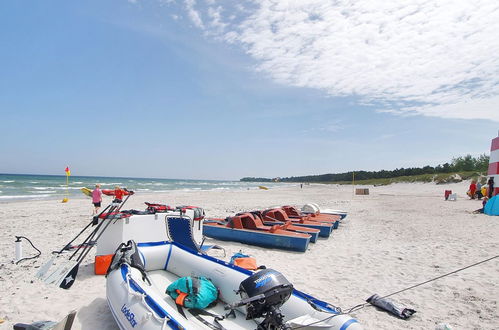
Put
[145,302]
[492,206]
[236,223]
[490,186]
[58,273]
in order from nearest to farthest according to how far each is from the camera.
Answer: [145,302] < [58,273] < [236,223] < [492,206] < [490,186]

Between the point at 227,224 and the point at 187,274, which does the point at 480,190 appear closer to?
the point at 227,224

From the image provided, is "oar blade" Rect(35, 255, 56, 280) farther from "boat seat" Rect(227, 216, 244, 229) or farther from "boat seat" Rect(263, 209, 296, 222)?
"boat seat" Rect(263, 209, 296, 222)

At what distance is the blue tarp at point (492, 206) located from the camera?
11.5 meters

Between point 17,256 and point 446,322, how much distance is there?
714 centimetres

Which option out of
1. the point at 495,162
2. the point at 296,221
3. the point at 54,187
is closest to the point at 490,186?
the point at 495,162

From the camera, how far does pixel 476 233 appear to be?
8664 millimetres

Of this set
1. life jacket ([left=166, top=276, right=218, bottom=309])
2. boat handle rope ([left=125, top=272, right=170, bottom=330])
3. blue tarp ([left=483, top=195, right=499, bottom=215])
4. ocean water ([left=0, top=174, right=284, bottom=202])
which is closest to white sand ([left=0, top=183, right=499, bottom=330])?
boat handle rope ([left=125, top=272, right=170, bottom=330])

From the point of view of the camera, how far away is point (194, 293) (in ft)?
11.5

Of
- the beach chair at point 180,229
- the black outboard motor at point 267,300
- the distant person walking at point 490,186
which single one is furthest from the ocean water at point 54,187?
the distant person walking at point 490,186

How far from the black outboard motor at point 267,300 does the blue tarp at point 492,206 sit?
42.2ft

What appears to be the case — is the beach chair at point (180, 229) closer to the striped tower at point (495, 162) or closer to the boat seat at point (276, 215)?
the boat seat at point (276, 215)

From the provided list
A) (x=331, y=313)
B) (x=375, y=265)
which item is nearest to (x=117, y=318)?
(x=331, y=313)

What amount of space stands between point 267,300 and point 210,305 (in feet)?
4.41

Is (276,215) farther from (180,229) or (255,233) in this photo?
(180,229)
